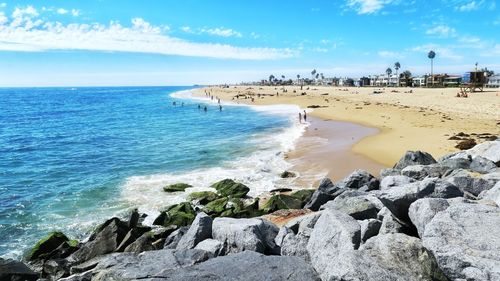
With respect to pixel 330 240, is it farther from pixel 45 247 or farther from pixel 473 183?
pixel 45 247

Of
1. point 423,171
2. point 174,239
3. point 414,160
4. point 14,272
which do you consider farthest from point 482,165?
point 14,272

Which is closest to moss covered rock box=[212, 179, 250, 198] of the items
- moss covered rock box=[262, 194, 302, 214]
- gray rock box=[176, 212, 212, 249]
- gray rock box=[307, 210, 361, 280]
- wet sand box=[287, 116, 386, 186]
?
moss covered rock box=[262, 194, 302, 214]

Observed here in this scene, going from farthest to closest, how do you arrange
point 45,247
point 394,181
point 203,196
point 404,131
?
point 404,131 < point 203,196 < point 45,247 < point 394,181

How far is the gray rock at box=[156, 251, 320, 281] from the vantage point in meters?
7.08

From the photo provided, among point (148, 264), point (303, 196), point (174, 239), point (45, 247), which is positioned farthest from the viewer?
point (303, 196)

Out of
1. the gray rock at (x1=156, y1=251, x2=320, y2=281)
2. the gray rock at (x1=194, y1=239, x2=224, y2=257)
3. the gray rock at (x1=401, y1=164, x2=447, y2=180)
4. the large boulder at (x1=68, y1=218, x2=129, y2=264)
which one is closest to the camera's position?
the gray rock at (x1=156, y1=251, x2=320, y2=281)

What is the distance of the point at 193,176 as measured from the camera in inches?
917

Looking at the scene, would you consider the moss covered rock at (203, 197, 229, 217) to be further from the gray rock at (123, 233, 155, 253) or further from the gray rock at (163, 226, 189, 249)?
the gray rock at (123, 233, 155, 253)

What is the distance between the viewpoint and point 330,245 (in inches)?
295

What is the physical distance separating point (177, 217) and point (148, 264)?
700 cm

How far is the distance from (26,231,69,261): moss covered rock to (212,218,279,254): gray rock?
6.78 meters

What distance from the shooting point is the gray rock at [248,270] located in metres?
7.08

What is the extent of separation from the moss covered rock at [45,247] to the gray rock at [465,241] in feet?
38.9

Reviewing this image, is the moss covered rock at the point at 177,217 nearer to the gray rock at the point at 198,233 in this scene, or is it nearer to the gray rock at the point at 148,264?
the gray rock at the point at 198,233
